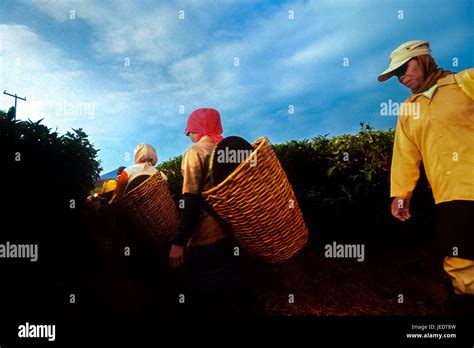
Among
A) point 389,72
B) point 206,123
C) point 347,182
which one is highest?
point 389,72

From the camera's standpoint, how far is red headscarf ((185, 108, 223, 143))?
2.49 m

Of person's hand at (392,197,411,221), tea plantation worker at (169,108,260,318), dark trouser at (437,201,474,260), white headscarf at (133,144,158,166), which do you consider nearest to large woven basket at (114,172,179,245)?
tea plantation worker at (169,108,260,318)

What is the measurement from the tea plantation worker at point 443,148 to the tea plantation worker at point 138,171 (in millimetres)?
2298

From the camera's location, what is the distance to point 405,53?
8.80 feet

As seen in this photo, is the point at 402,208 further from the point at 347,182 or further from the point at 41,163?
the point at 41,163

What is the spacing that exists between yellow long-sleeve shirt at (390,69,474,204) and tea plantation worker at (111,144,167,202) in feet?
7.56

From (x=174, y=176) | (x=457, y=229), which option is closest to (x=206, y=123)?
(x=457, y=229)

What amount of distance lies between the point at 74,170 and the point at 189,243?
65.3 inches

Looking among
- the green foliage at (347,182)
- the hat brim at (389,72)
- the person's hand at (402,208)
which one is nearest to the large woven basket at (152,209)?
the green foliage at (347,182)

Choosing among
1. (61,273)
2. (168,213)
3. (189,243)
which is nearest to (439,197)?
(189,243)

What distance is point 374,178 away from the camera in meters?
3.78

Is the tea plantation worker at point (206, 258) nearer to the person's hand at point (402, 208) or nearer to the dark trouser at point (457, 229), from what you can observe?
the person's hand at point (402, 208)

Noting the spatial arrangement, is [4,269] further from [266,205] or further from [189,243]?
[266,205]

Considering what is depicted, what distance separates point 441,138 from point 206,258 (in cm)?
210
